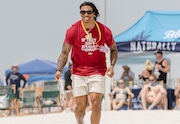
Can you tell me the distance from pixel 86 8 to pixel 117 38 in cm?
1089

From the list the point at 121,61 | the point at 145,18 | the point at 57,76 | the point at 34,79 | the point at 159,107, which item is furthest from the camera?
the point at 34,79

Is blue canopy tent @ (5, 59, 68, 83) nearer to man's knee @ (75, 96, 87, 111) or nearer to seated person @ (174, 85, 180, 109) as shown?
seated person @ (174, 85, 180, 109)

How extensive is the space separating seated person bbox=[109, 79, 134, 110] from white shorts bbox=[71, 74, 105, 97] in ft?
29.2

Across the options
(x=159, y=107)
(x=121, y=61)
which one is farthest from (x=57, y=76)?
(x=121, y=61)

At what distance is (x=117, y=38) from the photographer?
18906 millimetres

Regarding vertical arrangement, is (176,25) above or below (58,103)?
above

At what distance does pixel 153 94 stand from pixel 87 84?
849 cm

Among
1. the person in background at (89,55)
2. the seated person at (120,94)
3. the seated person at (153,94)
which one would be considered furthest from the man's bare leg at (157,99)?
the person in background at (89,55)

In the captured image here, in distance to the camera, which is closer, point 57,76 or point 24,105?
point 57,76

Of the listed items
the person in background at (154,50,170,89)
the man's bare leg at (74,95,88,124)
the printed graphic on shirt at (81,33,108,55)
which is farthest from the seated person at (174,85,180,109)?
the printed graphic on shirt at (81,33,108,55)

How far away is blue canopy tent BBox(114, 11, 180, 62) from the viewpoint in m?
17.9

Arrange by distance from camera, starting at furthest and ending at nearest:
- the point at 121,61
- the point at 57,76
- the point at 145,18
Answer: the point at 121,61
the point at 145,18
the point at 57,76

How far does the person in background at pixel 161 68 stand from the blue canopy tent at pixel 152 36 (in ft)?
4.31

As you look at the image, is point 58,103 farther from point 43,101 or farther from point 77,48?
point 77,48
